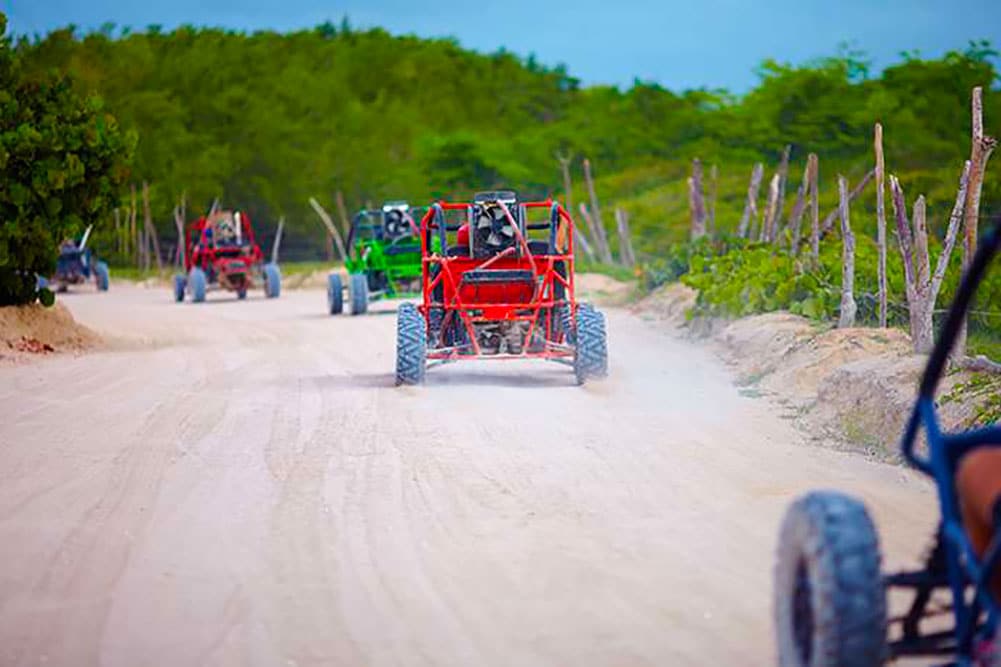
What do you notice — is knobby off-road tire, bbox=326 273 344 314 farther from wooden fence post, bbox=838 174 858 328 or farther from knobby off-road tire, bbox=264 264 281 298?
wooden fence post, bbox=838 174 858 328

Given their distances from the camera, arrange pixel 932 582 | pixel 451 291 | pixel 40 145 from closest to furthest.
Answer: pixel 932 582, pixel 451 291, pixel 40 145

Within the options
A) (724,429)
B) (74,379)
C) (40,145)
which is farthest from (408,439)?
(40,145)

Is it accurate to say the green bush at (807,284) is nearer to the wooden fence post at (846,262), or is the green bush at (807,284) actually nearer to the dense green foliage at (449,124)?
the wooden fence post at (846,262)

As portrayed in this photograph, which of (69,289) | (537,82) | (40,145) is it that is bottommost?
(69,289)

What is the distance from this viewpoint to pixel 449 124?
227 ft

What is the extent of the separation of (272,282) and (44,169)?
15.3 meters

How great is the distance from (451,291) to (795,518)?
1005cm

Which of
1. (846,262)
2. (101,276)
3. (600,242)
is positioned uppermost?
(846,262)

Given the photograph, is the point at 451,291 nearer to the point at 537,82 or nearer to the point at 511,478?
the point at 511,478

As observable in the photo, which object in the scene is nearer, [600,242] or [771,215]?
[771,215]

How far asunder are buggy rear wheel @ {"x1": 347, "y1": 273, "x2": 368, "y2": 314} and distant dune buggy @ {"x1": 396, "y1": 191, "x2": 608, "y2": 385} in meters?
10.2

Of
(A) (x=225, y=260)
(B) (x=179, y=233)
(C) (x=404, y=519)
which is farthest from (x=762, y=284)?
(B) (x=179, y=233)

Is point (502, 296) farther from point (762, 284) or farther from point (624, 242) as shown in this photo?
point (624, 242)

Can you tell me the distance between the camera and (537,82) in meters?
74.7
